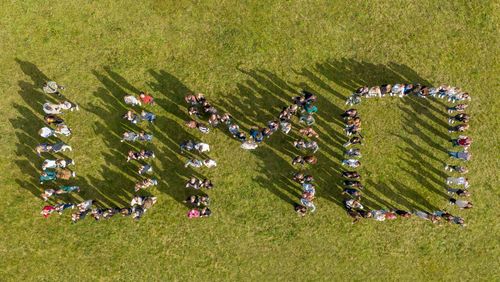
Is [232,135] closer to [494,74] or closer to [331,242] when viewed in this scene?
[331,242]

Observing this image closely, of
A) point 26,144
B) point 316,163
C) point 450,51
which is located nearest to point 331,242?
point 316,163

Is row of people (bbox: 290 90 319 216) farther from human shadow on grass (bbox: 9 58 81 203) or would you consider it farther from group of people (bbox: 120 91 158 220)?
human shadow on grass (bbox: 9 58 81 203)

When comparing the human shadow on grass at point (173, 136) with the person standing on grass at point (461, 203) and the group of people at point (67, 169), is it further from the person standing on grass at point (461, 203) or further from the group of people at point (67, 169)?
the person standing on grass at point (461, 203)

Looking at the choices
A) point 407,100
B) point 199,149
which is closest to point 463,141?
point 407,100

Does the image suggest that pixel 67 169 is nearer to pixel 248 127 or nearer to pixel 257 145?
pixel 248 127

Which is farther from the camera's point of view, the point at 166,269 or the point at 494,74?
the point at 494,74
